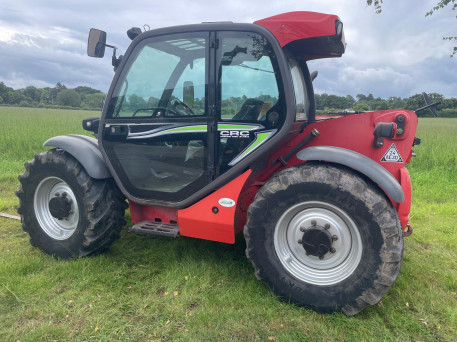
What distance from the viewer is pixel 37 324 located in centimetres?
248

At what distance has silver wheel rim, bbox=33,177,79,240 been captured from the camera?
353cm

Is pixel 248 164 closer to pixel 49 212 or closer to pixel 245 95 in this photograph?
pixel 245 95

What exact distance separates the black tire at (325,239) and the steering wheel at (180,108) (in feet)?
3.22

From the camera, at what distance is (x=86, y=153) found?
3348 millimetres

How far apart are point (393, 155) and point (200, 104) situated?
1.69 meters

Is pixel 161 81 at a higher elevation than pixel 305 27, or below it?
below

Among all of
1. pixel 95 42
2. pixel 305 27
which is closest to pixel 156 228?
pixel 95 42

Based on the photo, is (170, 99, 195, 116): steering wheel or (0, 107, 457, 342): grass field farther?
(170, 99, 195, 116): steering wheel

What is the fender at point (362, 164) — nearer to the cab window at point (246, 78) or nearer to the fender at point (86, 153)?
the cab window at point (246, 78)

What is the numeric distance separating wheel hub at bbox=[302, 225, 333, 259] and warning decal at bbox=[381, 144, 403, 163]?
83 centimetres

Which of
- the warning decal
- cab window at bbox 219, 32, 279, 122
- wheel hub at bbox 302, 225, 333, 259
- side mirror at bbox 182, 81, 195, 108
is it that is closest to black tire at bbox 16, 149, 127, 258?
side mirror at bbox 182, 81, 195, 108

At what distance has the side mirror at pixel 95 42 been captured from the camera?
324cm

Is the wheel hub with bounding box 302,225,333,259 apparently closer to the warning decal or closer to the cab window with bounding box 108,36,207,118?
the warning decal

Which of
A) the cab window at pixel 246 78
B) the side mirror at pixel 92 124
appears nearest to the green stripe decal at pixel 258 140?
the cab window at pixel 246 78
